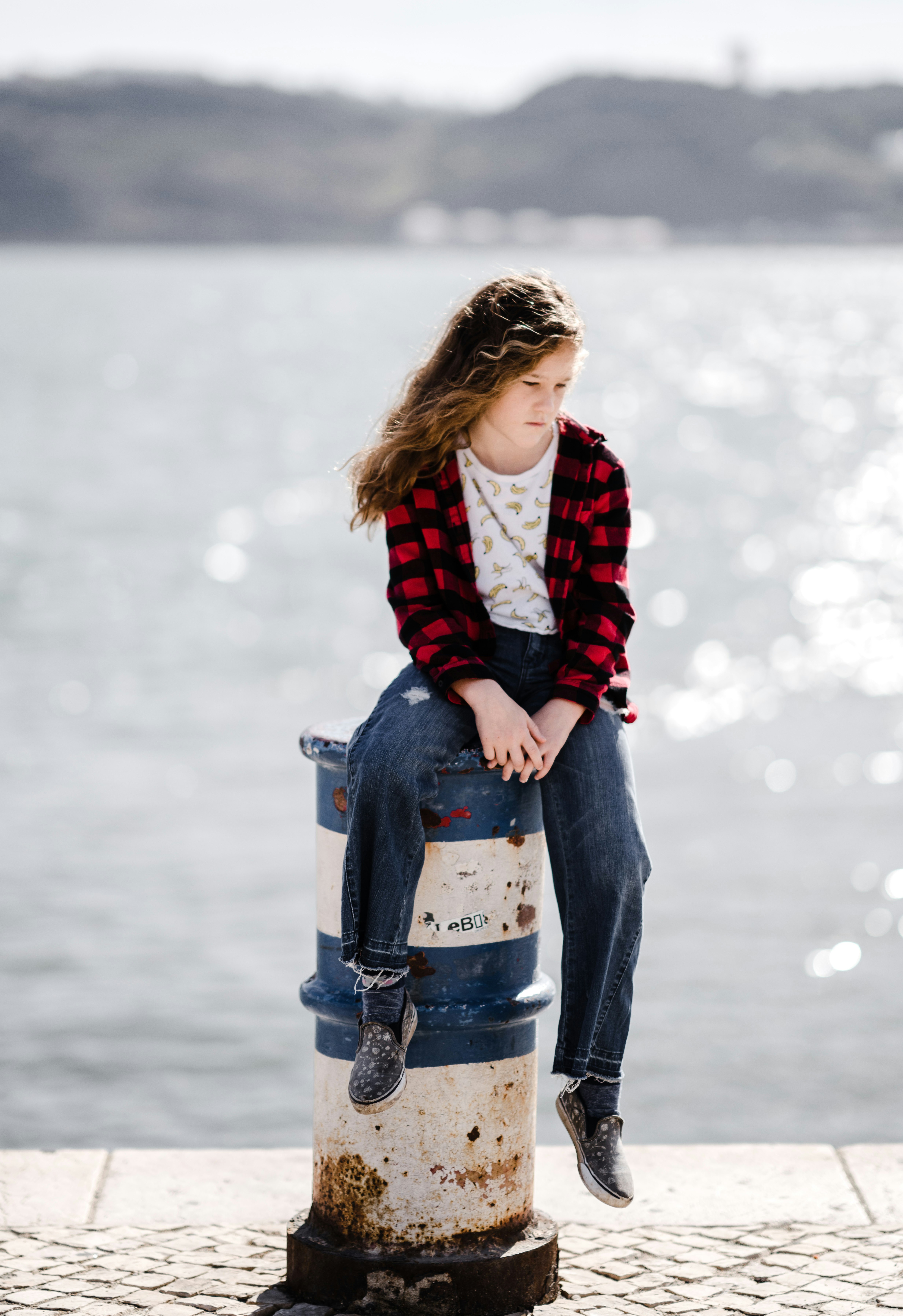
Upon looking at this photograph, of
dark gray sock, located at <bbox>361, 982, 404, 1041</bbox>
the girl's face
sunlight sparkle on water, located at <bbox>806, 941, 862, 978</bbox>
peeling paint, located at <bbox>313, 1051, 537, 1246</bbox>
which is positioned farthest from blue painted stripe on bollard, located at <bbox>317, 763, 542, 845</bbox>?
sunlight sparkle on water, located at <bbox>806, 941, 862, 978</bbox>

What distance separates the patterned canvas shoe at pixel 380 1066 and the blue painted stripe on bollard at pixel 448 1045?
0.05 meters

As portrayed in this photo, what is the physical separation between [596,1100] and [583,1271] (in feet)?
1.43

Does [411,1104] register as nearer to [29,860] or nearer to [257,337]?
[29,860]

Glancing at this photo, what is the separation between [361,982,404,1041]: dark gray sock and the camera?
2826 millimetres

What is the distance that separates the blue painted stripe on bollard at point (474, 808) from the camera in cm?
Answer: 287

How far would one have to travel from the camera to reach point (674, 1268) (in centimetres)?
315

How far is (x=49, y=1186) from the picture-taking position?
3.57m

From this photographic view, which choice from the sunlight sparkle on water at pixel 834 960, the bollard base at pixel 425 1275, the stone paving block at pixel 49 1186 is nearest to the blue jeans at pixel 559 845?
the bollard base at pixel 425 1275

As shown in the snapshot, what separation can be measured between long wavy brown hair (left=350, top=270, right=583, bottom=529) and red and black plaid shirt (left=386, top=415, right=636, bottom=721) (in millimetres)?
43

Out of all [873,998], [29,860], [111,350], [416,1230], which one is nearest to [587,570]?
[416,1230]

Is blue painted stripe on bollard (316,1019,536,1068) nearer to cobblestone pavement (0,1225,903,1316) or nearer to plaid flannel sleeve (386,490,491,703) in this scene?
cobblestone pavement (0,1225,903,1316)

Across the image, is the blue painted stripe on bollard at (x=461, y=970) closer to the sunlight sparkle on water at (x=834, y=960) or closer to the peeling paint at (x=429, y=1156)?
the peeling paint at (x=429, y=1156)

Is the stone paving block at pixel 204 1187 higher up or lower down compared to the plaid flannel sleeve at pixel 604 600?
lower down

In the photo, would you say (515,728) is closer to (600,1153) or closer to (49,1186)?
(600,1153)
